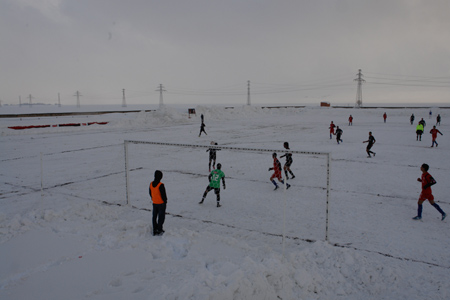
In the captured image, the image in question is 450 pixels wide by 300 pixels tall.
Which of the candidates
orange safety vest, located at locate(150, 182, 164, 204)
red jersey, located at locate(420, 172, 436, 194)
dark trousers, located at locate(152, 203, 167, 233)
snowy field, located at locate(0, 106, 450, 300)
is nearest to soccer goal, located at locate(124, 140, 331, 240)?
snowy field, located at locate(0, 106, 450, 300)

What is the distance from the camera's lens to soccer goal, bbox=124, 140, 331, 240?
332 inches

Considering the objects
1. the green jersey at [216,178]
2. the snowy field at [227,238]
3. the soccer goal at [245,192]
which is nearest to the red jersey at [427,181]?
the snowy field at [227,238]

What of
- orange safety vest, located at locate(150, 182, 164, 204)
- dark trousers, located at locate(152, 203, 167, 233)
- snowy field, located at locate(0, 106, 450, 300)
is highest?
orange safety vest, located at locate(150, 182, 164, 204)

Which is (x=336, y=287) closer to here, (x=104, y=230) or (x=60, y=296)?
(x=60, y=296)

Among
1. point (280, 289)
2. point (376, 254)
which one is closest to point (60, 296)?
point (280, 289)

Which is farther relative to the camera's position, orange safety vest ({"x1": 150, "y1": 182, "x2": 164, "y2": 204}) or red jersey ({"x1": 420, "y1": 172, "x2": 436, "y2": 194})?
red jersey ({"x1": 420, "y1": 172, "x2": 436, "y2": 194})

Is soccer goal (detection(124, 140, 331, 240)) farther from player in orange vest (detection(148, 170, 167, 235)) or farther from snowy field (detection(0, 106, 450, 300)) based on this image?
player in orange vest (detection(148, 170, 167, 235))

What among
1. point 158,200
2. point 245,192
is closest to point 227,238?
point 158,200

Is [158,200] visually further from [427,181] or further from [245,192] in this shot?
[427,181]

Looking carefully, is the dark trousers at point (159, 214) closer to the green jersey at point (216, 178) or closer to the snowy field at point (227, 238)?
the snowy field at point (227, 238)

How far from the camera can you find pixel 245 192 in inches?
453

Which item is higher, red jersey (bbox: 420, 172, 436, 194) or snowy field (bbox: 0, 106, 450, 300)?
red jersey (bbox: 420, 172, 436, 194)

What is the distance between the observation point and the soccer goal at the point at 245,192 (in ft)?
27.7

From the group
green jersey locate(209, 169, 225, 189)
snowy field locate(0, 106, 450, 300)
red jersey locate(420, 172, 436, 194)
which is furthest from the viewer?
green jersey locate(209, 169, 225, 189)
